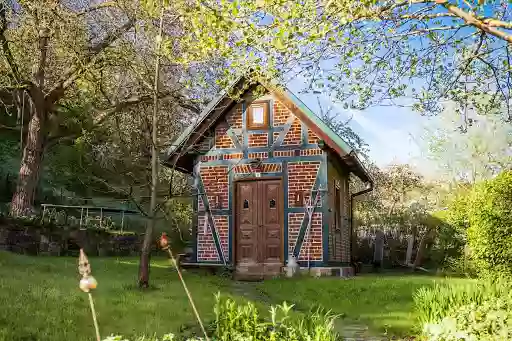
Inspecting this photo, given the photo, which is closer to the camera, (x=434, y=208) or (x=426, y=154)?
(x=434, y=208)

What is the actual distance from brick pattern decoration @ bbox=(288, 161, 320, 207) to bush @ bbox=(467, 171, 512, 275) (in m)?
4.65

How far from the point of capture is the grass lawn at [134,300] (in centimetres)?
731

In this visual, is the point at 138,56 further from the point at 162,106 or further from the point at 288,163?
the point at 288,163

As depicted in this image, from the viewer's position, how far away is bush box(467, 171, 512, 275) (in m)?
14.7

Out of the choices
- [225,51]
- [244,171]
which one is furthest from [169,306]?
[244,171]

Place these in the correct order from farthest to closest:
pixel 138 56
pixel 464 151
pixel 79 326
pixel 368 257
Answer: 1. pixel 464 151
2. pixel 368 257
3. pixel 138 56
4. pixel 79 326

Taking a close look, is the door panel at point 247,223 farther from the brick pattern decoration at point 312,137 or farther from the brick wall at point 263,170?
the brick pattern decoration at point 312,137

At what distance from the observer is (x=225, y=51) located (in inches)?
325

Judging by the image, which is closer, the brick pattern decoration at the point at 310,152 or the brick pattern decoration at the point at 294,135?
the brick pattern decoration at the point at 310,152

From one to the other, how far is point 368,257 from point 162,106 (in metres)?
12.6

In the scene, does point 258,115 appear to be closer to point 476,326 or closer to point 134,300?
point 134,300

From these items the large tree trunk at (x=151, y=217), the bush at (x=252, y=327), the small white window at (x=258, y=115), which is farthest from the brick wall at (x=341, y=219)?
the bush at (x=252, y=327)

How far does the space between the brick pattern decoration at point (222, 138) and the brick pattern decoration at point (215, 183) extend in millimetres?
726

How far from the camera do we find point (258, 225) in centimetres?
1705
